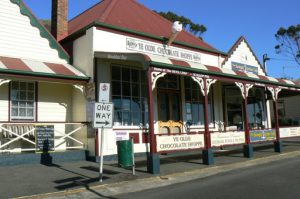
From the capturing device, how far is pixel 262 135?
16.5 meters

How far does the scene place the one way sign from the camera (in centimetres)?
991

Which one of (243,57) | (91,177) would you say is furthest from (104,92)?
(243,57)

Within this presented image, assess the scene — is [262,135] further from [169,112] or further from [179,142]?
[179,142]

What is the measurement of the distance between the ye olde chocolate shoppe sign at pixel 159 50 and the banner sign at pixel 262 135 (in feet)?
14.7

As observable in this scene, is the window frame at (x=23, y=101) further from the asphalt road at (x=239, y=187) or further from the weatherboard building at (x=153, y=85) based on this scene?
the asphalt road at (x=239, y=187)

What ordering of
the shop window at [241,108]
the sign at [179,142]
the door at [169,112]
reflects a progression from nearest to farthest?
the sign at [179,142] < the door at [169,112] < the shop window at [241,108]

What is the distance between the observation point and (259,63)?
23500mm

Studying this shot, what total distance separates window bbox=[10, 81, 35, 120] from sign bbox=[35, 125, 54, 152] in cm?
84

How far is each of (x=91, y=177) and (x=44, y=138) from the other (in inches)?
136

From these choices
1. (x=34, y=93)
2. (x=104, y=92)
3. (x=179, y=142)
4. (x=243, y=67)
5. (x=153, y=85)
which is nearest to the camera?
(x=104, y=92)

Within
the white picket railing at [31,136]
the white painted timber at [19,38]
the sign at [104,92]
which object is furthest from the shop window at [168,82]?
the sign at [104,92]

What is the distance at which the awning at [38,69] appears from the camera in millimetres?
12102

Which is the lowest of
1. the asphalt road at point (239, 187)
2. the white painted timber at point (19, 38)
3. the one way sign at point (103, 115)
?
the asphalt road at point (239, 187)

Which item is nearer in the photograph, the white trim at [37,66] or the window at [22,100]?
the white trim at [37,66]
